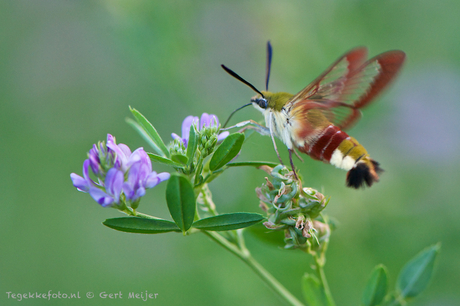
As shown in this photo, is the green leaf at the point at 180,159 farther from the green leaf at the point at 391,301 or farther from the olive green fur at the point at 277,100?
the green leaf at the point at 391,301

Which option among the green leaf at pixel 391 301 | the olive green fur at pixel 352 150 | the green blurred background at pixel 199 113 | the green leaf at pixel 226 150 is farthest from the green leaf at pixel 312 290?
the green blurred background at pixel 199 113

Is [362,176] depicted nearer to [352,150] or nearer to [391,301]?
[352,150]

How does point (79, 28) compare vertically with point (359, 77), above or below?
above

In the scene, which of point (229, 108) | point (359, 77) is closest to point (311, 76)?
point (229, 108)

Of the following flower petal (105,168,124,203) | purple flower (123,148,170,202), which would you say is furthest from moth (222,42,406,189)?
flower petal (105,168,124,203)

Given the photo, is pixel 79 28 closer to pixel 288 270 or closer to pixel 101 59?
pixel 101 59

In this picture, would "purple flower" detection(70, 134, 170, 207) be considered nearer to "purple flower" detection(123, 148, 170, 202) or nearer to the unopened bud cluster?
"purple flower" detection(123, 148, 170, 202)
